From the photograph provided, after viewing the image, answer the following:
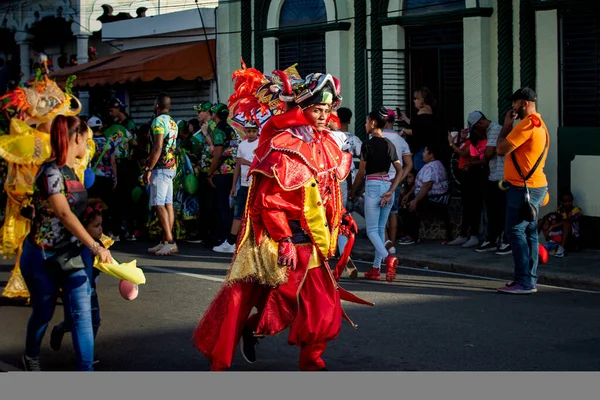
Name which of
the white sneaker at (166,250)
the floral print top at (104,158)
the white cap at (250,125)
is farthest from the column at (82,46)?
the white cap at (250,125)

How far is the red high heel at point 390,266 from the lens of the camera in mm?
10104

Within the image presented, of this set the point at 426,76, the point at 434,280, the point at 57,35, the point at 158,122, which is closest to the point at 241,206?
the point at 158,122

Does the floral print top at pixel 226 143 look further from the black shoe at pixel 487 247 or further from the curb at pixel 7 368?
the curb at pixel 7 368

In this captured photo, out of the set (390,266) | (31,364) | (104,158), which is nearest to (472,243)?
(390,266)

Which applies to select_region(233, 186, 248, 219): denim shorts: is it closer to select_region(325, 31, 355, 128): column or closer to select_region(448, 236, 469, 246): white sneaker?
select_region(448, 236, 469, 246): white sneaker

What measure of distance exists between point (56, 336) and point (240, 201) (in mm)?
5521

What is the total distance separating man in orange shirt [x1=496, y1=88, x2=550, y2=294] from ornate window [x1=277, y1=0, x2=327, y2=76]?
835 centimetres

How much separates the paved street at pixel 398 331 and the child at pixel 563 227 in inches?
70.2

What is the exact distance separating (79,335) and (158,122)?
261 inches

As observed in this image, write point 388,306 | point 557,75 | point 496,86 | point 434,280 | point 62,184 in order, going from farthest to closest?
point 496,86
point 557,75
point 434,280
point 388,306
point 62,184

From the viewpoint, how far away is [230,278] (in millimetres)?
6137

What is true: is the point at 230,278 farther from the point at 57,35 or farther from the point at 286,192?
the point at 57,35

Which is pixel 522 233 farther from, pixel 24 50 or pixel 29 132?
pixel 24 50

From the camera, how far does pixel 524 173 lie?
9.41 meters
